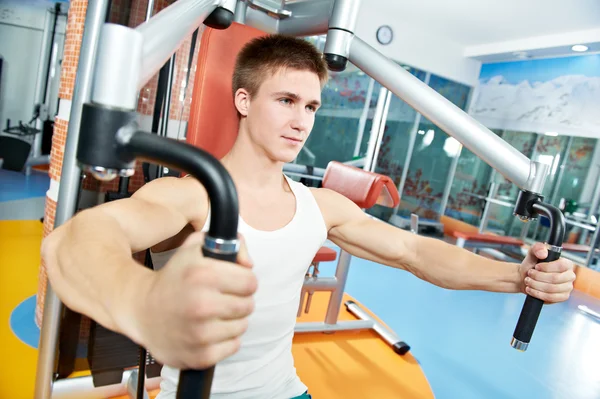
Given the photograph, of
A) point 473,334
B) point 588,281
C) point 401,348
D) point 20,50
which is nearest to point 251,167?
point 401,348

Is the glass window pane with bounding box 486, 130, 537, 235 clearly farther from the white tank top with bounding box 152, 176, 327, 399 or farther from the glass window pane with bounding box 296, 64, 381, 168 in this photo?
the white tank top with bounding box 152, 176, 327, 399

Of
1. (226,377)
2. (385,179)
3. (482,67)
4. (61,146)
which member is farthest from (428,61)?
(226,377)

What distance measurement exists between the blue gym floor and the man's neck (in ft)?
5.93

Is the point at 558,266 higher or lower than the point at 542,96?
lower

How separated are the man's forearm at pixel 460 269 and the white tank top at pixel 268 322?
0.41 meters

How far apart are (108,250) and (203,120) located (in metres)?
0.74

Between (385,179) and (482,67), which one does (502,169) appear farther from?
(482,67)

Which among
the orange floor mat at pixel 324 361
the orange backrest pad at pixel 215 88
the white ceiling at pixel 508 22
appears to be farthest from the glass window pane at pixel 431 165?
the orange backrest pad at pixel 215 88

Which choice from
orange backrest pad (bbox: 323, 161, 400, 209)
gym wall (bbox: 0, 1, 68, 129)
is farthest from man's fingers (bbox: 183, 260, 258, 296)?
gym wall (bbox: 0, 1, 68, 129)

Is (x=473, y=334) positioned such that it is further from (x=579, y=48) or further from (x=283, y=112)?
(x=579, y=48)

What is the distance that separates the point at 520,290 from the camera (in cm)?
116

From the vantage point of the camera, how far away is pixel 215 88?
1282 millimetres

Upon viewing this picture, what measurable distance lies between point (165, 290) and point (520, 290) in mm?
1074

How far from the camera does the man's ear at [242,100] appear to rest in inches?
50.1
